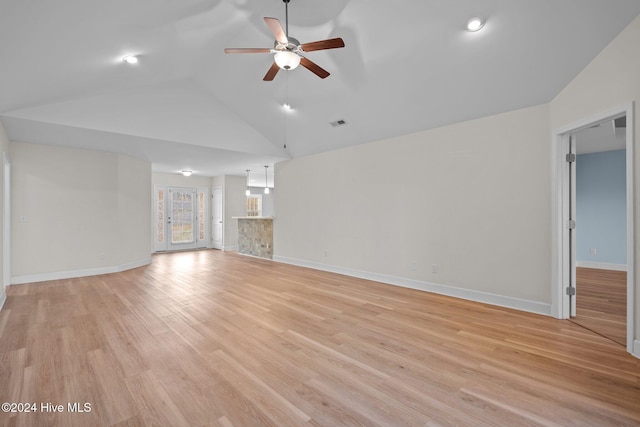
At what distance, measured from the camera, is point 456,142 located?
429 cm

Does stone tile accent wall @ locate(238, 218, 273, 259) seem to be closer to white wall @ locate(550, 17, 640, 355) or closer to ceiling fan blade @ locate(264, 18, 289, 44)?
ceiling fan blade @ locate(264, 18, 289, 44)

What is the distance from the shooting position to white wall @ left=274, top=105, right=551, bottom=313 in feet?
12.0

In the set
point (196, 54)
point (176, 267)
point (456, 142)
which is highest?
point (196, 54)

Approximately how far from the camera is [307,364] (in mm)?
2383

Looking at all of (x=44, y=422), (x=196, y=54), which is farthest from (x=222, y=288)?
(x=196, y=54)

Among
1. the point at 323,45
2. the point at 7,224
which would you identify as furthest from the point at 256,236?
the point at 323,45

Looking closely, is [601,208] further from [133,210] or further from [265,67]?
[133,210]

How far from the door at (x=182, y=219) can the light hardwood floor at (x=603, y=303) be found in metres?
9.79

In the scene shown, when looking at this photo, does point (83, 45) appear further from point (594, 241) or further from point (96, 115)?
point (594, 241)

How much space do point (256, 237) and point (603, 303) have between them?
7160mm

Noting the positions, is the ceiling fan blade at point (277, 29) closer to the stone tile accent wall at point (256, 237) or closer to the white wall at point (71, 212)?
the white wall at point (71, 212)

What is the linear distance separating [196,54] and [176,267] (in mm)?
4556

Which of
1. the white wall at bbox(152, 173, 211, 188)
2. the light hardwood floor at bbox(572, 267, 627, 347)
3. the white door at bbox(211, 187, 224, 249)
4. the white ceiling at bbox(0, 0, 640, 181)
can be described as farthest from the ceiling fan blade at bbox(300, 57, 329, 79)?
the white wall at bbox(152, 173, 211, 188)

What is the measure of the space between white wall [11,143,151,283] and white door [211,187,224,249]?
325cm
